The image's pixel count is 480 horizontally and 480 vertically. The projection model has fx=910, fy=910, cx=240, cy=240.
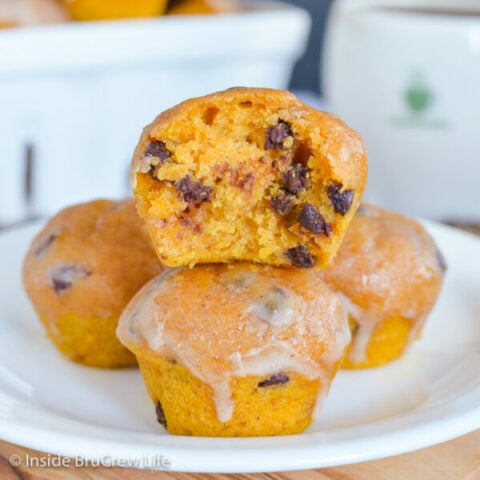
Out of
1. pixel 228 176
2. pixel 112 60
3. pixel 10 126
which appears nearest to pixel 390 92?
pixel 112 60

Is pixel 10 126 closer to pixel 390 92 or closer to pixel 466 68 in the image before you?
pixel 390 92

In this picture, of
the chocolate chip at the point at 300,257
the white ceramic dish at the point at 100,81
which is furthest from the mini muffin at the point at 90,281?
the white ceramic dish at the point at 100,81

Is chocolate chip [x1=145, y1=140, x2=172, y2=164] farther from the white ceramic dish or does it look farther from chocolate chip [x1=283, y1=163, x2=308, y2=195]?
the white ceramic dish

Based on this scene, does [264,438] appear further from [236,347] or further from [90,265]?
[90,265]

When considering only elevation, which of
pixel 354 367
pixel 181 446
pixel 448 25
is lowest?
pixel 354 367

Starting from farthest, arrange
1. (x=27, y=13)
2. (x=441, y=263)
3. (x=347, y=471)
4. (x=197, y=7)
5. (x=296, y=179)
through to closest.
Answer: (x=197, y=7), (x=27, y=13), (x=441, y=263), (x=296, y=179), (x=347, y=471)

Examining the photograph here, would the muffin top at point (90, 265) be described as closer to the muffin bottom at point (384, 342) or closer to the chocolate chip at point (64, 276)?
the chocolate chip at point (64, 276)

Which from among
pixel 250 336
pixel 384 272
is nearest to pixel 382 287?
pixel 384 272
